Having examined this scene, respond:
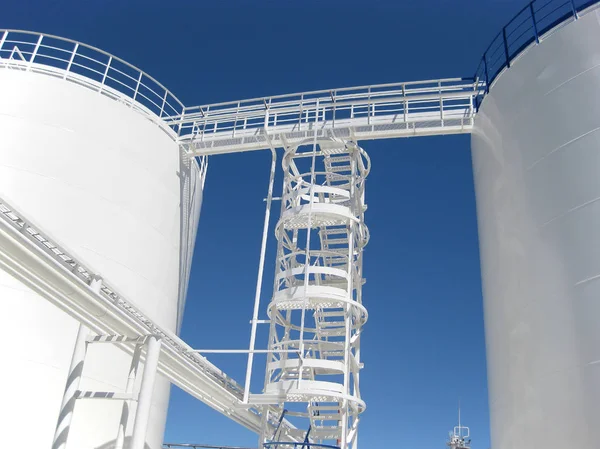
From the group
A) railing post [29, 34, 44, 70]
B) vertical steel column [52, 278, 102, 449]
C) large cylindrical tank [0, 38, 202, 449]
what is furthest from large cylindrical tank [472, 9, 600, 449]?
railing post [29, 34, 44, 70]

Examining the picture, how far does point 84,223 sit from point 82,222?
0.05 m

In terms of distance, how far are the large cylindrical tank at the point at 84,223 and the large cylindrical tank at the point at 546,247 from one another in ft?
25.5

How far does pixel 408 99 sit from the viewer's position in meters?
16.9

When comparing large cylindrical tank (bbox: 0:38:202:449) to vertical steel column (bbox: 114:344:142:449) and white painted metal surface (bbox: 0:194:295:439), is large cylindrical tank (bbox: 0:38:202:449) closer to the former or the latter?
white painted metal surface (bbox: 0:194:295:439)

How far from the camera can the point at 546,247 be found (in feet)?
36.8

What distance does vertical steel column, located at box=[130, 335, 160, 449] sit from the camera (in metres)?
9.51

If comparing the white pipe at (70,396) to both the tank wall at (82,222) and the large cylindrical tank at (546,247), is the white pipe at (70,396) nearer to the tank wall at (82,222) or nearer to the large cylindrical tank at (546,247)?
the tank wall at (82,222)

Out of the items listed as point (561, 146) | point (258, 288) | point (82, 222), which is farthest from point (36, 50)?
point (561, 146)

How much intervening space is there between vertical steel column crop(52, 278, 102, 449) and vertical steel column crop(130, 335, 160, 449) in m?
1.02

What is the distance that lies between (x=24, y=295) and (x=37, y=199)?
2.37 m

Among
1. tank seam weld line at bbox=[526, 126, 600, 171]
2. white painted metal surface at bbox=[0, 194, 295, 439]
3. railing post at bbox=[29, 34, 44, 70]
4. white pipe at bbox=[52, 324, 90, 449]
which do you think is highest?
railing post at bbox=[29, 34, 44, 70]

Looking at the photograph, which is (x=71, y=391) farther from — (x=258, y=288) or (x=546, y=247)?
(x=546, y=247)

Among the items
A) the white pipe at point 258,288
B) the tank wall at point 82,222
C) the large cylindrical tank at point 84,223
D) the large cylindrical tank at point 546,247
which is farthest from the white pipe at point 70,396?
the large cylindrical tank at point 546,247

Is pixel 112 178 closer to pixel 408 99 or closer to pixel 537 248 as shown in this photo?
pixel 408 99
